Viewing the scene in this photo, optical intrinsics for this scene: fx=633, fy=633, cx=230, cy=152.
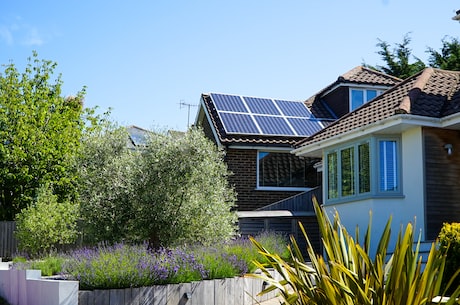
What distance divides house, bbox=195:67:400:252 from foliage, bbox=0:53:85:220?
557cm

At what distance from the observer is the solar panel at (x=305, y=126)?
23.5m

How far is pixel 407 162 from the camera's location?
50.8 ft

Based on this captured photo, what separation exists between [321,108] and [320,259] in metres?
Result: 21.7

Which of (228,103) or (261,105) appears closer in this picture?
(228,103)

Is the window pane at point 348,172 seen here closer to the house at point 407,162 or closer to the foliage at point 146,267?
the house at point 407,162

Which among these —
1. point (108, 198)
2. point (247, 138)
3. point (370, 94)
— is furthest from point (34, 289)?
point (370, 94)

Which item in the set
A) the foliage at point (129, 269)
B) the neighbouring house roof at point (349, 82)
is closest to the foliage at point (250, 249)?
the foliage at point (129, 269)

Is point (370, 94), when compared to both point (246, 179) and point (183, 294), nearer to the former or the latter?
point (246, 179)

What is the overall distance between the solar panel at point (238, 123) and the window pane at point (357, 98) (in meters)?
4.91

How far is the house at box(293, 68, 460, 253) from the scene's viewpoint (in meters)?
15.0

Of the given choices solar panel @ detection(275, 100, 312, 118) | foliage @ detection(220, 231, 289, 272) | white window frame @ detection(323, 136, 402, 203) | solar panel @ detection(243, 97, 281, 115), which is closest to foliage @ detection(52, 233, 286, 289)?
foliage @ detection(220, 231, 289, 272)

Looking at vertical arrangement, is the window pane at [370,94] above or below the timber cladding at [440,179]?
above

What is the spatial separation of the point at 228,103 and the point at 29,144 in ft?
25.2

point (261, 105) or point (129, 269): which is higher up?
point (261, 105)
